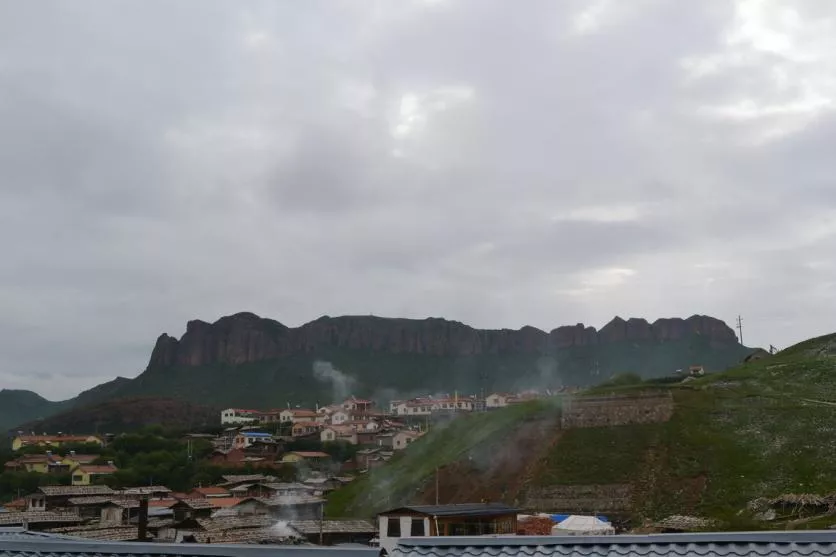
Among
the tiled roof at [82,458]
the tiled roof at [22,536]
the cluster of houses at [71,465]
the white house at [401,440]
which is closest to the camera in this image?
the tiled roof at [22,536]

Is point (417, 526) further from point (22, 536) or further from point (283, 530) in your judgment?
point (22, 536)

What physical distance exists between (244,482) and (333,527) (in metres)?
29.2

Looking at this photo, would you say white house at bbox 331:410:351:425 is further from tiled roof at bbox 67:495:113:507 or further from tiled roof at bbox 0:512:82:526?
tiled roof at bbox 0:512:82:526

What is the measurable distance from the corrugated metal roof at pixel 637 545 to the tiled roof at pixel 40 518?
48010 millimetres

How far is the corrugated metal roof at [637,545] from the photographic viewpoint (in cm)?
564

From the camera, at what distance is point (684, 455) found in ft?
212

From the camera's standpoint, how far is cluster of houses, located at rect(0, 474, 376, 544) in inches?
1837

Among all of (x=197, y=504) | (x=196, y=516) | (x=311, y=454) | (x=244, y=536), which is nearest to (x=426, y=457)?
(x=311, y=454)

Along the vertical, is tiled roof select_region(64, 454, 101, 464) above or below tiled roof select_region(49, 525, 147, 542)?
above

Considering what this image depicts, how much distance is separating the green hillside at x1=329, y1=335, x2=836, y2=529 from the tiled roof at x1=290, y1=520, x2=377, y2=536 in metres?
18.7

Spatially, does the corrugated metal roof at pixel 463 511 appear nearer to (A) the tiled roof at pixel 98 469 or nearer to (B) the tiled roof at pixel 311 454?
(A) the tiled roof at pixel 98 469

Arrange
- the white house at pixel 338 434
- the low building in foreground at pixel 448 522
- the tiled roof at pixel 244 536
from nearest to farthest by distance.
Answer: the low building in foreground at pixel 448 522
the tiled roof at pixel 244 536
the white house at pixel 338 434

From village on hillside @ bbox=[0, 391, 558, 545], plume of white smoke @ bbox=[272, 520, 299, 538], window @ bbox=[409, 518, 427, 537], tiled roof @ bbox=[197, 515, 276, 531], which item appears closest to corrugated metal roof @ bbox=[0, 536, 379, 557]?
A: village on hillside @ bbox=[0, 391, 558, 545]

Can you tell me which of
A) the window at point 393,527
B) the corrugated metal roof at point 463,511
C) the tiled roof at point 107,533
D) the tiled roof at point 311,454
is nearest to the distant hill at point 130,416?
the tiled roof at point 311,454
